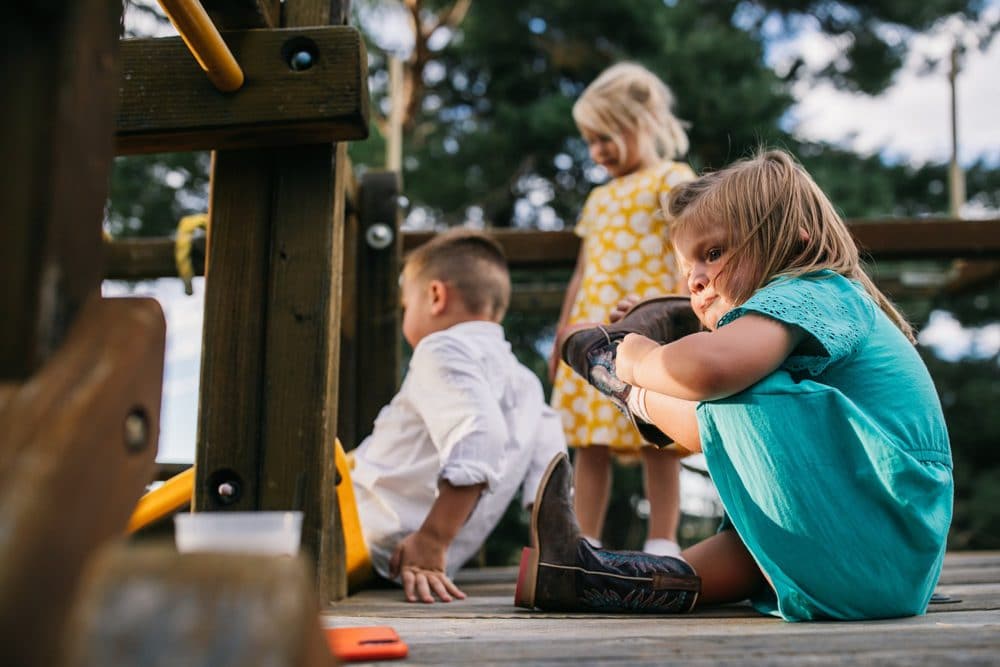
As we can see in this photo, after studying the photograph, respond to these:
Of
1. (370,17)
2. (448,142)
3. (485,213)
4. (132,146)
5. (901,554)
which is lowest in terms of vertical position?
(901,554)

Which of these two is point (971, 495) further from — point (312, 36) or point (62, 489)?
point (62, 489)

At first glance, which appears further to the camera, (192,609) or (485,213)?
(485,213)

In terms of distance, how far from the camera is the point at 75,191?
0.70 m

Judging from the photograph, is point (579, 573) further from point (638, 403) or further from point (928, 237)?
point (928, 237)

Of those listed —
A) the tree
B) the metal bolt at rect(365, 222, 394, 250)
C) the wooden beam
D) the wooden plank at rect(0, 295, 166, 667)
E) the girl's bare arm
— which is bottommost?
the wooden plank at rect(0, 295, 166, 667)

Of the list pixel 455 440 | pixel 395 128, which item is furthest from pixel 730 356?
pixel 395 128

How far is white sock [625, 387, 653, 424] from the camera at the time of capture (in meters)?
1.80

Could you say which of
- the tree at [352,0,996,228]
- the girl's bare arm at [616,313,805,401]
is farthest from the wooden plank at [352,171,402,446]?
the tree at [352,0,996,228]

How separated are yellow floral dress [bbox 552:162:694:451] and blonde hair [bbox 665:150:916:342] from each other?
3.91 feet

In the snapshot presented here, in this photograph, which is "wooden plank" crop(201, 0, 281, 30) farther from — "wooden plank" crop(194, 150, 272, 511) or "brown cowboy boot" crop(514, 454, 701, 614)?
"brown cowboy boot" crop(514, 454, 701, 614)

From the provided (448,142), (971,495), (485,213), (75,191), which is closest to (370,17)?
(448,142)

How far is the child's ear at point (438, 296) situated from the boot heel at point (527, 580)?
99 centimetres

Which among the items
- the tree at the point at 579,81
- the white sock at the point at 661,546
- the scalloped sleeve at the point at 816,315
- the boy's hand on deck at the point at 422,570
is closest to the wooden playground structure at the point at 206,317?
the boy's hand on deck at the point at 422,570

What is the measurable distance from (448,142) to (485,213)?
0.64m
